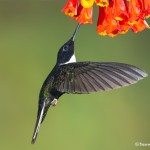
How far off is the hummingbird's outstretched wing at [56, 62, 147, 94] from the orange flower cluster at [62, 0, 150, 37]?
0.66 ft

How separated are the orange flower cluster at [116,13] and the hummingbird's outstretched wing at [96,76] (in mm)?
200

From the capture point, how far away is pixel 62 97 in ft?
20.8

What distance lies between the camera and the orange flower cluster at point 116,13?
2297 millimetres

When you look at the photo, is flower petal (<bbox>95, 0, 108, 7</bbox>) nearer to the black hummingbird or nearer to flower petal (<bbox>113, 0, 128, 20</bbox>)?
flower petal (<bbox>113, 0, 128, 20</bbox>)

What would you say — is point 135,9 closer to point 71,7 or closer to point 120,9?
point 120,9

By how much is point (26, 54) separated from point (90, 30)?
92cm

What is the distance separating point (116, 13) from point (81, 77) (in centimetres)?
62

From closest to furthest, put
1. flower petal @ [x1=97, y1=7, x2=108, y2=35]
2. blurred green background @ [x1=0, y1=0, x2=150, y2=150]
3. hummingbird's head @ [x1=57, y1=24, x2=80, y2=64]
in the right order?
flower petal @ [x1=97, y1=7, x2=108, y2=35] → hummingbird's head @ [x1=57, y1=24, x2=80, y2=64] → blurred green background @ [x1=0, y1=0, x2=150, y2=150]

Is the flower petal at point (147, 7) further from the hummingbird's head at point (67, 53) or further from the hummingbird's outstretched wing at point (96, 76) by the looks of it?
the hummingbird's head at point (67, 53)

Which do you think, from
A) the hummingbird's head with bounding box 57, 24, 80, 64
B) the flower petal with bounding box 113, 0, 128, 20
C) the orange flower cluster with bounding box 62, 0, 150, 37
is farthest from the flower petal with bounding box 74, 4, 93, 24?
the hummingbird's head with bounding box 57, 24, 80, 64

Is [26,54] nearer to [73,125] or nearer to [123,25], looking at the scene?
[73,125]

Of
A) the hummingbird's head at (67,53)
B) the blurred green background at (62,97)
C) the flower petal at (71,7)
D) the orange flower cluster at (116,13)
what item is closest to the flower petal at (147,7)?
the orange flower cluster at (116,13)

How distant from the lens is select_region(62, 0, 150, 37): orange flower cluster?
2.30 metres

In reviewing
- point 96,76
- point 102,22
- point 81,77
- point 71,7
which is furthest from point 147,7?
point 81,77
